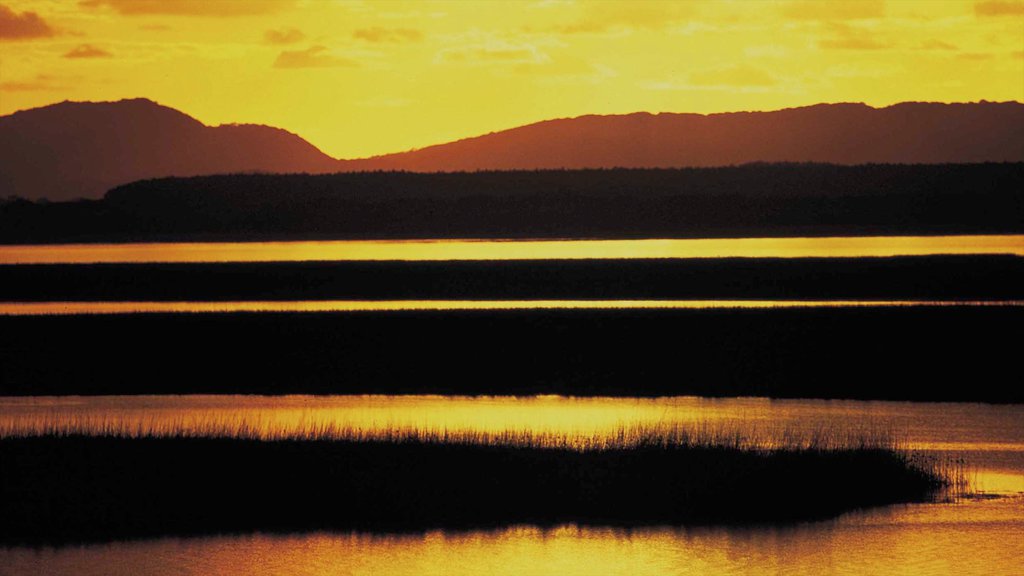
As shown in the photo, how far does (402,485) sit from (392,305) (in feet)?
90.6

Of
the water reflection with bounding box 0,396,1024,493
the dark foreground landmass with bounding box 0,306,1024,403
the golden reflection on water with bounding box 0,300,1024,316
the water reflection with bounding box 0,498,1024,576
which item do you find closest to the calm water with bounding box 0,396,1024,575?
the water reflection with bounding box 0,498,1024,576

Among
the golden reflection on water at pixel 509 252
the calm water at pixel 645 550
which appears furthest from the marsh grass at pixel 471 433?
the golden reflection on water at pixel 509 252

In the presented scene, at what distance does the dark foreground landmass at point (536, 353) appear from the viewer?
100ft

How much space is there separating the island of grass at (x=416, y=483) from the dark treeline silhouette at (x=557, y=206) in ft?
310

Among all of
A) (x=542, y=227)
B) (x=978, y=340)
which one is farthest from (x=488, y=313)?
(x=542, y=227)

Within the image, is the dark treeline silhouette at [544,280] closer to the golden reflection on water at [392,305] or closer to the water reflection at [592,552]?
the golden reflection on water at [392,305]

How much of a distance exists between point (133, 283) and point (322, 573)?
43172 millimetres

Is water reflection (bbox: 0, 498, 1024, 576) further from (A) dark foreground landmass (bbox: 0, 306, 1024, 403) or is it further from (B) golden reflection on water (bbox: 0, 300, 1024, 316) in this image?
(B) golden reflection on water (bbox: 0, 300, 1024, 316)

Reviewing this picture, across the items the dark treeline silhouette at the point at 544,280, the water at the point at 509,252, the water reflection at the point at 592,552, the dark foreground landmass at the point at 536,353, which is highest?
the water at the point at 509,252

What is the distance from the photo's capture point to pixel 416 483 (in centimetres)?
2050

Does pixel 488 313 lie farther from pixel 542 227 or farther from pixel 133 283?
pixel 542 227

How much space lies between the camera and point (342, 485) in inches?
806

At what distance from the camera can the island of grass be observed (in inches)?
761

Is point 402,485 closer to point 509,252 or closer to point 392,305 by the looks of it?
point 392,305
